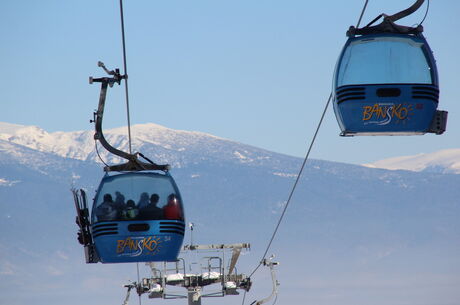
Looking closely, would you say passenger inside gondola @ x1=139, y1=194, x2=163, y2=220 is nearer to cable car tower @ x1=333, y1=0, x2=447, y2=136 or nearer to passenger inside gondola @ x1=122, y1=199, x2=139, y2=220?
passenger inside gondola @ x1=122, y1=199, x2=139, y2=220

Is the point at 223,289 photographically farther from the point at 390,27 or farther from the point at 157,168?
the point at 390,27

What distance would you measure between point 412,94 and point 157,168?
8.37m

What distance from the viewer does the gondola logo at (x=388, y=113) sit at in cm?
2323

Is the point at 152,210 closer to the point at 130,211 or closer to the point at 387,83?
the point at 130,211

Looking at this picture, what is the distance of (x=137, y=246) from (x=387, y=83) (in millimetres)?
7996

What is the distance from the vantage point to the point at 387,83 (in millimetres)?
23359

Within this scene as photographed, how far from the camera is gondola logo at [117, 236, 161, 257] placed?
97.3 ft

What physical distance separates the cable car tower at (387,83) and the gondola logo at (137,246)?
22.9 feet

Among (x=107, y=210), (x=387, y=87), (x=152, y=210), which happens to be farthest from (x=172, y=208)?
(x=387, y=87)

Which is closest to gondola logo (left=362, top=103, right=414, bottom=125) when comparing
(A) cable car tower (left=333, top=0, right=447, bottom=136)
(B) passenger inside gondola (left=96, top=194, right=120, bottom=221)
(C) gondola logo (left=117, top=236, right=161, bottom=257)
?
(A) cable car tower (left=333, top=0, right=447, bottom=136)

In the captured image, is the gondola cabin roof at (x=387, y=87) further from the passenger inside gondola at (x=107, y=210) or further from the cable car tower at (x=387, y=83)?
the passenger inside gondola at (x=107, y=210)

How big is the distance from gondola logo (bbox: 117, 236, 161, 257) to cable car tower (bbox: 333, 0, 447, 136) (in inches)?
274

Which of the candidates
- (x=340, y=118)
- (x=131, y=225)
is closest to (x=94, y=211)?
(x=131, y=225)

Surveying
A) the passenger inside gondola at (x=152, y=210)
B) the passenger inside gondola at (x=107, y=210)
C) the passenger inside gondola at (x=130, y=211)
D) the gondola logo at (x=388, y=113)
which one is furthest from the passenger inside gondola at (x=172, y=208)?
the gondola logo at (x=388, y=113)
